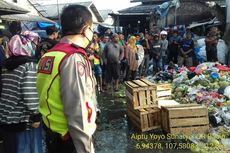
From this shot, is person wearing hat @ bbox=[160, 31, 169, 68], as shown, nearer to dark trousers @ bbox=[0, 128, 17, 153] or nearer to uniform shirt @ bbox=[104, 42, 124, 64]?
uniform shirt @ bbox=[104, 42, 124, 64]

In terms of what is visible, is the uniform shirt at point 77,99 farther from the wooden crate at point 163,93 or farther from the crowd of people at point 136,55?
the crowd of people at point 136,55

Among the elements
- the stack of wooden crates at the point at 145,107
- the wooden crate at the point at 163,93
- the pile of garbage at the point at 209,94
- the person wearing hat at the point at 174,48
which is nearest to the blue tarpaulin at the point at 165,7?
the person wearing hat at the point at 174,48

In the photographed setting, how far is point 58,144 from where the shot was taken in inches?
109

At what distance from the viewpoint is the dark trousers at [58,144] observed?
271 cm

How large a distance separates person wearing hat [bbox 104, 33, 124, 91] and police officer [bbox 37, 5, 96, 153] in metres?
9.93

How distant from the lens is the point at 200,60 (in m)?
15.4

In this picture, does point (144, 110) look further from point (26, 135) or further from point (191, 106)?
point (26, 135)

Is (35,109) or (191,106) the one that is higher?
(35,109)

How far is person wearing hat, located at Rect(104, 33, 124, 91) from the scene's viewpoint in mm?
12750

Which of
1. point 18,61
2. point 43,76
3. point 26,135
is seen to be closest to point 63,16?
point 43,76

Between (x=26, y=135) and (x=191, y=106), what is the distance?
13.1 feet

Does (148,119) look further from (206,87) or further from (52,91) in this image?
(52,91)

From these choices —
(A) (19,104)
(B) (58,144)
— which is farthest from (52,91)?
(A) (19,104)

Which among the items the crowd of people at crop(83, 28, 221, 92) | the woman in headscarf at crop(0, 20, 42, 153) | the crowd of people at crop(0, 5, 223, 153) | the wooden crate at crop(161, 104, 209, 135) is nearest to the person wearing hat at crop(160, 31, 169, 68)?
the crowd of people at crop(83, 28, 221, 92)
